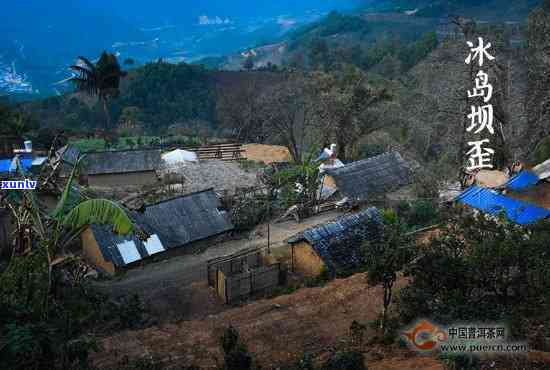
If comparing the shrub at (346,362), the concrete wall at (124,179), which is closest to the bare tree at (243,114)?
the concrete wall at (124,179)

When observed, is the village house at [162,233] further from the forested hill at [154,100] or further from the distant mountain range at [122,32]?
the forested hill at [154,100]

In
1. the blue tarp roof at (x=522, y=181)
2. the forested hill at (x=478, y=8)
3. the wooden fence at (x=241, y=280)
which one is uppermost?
the forested hill at (x=478, y=8)

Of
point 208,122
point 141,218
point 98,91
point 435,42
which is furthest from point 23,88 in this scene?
point 141,218

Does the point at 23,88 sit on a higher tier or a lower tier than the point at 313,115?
higher

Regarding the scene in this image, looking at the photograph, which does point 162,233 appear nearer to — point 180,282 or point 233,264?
point 180,282

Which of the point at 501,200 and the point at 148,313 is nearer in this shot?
the point at 148,313

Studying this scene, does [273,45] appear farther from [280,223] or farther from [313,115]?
[280,223]

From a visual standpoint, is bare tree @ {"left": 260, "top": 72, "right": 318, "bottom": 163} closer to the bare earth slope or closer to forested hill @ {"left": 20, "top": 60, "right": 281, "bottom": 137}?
forested hill @ {"left": 20, "top": 60, "right": 281, "bottom": 137}
